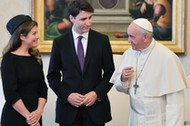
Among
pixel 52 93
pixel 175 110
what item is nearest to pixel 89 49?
pixel 175 110

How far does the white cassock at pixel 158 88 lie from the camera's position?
7.70ft

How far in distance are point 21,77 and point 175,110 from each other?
3.61 ft

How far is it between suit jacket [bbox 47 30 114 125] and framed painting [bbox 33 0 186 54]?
3.27 feet

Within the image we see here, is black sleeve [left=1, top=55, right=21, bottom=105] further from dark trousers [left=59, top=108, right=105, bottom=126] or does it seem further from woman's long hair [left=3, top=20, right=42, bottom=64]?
dark trousers [left=59, top=108, right=105, bottom=126]

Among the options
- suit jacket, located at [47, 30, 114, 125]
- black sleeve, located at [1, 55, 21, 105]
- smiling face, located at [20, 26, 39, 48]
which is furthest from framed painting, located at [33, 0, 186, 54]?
black sleeve, located at [1, 55, 21, 105]

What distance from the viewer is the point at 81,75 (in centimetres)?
262

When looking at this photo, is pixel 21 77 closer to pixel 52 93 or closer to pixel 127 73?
pixel 127 73

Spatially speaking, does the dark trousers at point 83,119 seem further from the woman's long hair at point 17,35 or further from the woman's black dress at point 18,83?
the woman's long hair at point 17,35

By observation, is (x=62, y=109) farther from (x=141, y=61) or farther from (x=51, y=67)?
(x=141, y=61)

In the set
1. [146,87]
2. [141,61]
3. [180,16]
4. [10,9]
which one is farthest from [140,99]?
[10,9]

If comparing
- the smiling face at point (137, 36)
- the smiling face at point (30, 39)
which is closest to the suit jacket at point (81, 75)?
the smiling face at point (30, 39)

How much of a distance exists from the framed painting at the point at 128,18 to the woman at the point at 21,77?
3.89 ft

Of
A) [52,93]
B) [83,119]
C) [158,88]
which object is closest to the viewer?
[158,88]

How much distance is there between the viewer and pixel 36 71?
8.32 ft
